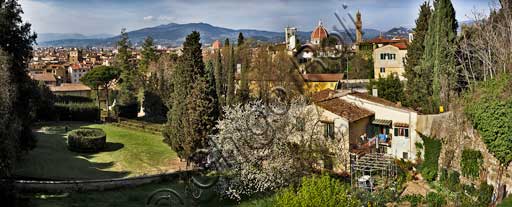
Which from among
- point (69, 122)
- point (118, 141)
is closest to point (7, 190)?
point (118, 141)

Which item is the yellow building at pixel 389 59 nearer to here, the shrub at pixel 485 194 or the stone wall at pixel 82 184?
the shrub at pixel 485 194

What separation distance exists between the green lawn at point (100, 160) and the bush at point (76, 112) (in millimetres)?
6391

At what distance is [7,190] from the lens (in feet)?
46.3

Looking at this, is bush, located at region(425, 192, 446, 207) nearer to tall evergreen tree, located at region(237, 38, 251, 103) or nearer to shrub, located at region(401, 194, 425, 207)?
shrub, located at region(401, 194, 425, 207)

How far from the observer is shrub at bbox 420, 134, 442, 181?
1861cm

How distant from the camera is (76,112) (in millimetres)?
34625

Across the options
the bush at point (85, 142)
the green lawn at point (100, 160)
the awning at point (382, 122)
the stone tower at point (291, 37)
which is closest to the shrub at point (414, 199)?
the awning at point (382, 122)

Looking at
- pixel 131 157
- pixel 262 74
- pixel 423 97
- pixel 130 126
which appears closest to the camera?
pixel 131 157

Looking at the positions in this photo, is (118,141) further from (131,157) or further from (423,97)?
(423,97)

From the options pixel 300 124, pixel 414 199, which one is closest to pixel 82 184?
pixel 300 124

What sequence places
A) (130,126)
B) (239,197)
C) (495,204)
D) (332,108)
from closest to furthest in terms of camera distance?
(495,204), (239,197), (332,108), (130,126)

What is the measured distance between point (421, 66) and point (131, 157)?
674 inches

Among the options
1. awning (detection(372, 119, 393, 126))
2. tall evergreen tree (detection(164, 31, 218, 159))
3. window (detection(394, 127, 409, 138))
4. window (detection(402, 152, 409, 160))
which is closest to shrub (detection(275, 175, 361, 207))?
tall evergreen tree (detection(164, 31, 218, 159))

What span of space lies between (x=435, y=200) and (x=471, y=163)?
274cm
